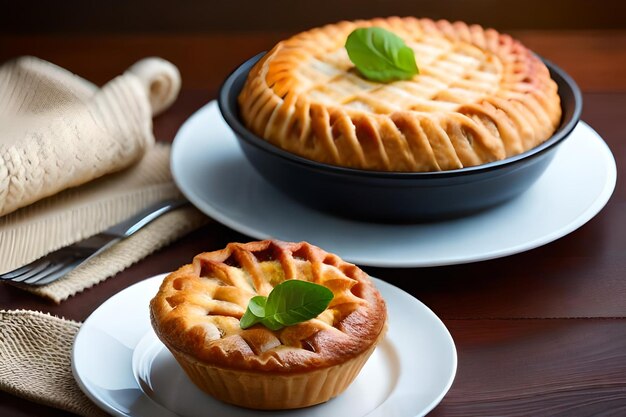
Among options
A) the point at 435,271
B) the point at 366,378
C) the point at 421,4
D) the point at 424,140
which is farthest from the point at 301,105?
the point at 421,4

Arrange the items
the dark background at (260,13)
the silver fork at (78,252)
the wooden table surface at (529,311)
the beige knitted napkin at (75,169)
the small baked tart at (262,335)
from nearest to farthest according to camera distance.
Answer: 1. the small baked tart at (262,335)
2. the wooden table surface at (529,311)
3. the silver fork at (78,252)
4. the beige knitted napkin at (75,169)
5. the dark background at (260,13)

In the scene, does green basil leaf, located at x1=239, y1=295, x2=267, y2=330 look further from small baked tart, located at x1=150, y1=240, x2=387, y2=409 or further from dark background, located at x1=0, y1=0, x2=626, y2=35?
dark background, located at x1=0, y1=0, x2=626, y2=35

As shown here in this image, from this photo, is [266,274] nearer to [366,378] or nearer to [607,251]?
[366,378]

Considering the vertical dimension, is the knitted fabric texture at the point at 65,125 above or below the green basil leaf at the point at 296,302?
below

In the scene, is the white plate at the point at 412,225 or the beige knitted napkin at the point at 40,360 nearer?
the beige knitted napkin at the point at 40,360

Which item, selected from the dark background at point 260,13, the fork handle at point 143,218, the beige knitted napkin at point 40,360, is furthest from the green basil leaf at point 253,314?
the dark background at point 260,13

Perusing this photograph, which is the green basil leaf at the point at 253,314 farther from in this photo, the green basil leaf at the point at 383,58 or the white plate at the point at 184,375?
the green basil leaf at the point at 383,58

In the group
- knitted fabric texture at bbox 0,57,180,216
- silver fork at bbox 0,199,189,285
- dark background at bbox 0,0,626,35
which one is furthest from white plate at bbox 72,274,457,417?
dark background at bbox 0,0,626,35

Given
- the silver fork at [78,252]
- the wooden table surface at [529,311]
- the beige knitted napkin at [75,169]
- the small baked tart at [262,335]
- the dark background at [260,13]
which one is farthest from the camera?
the dark background at [260,13]
